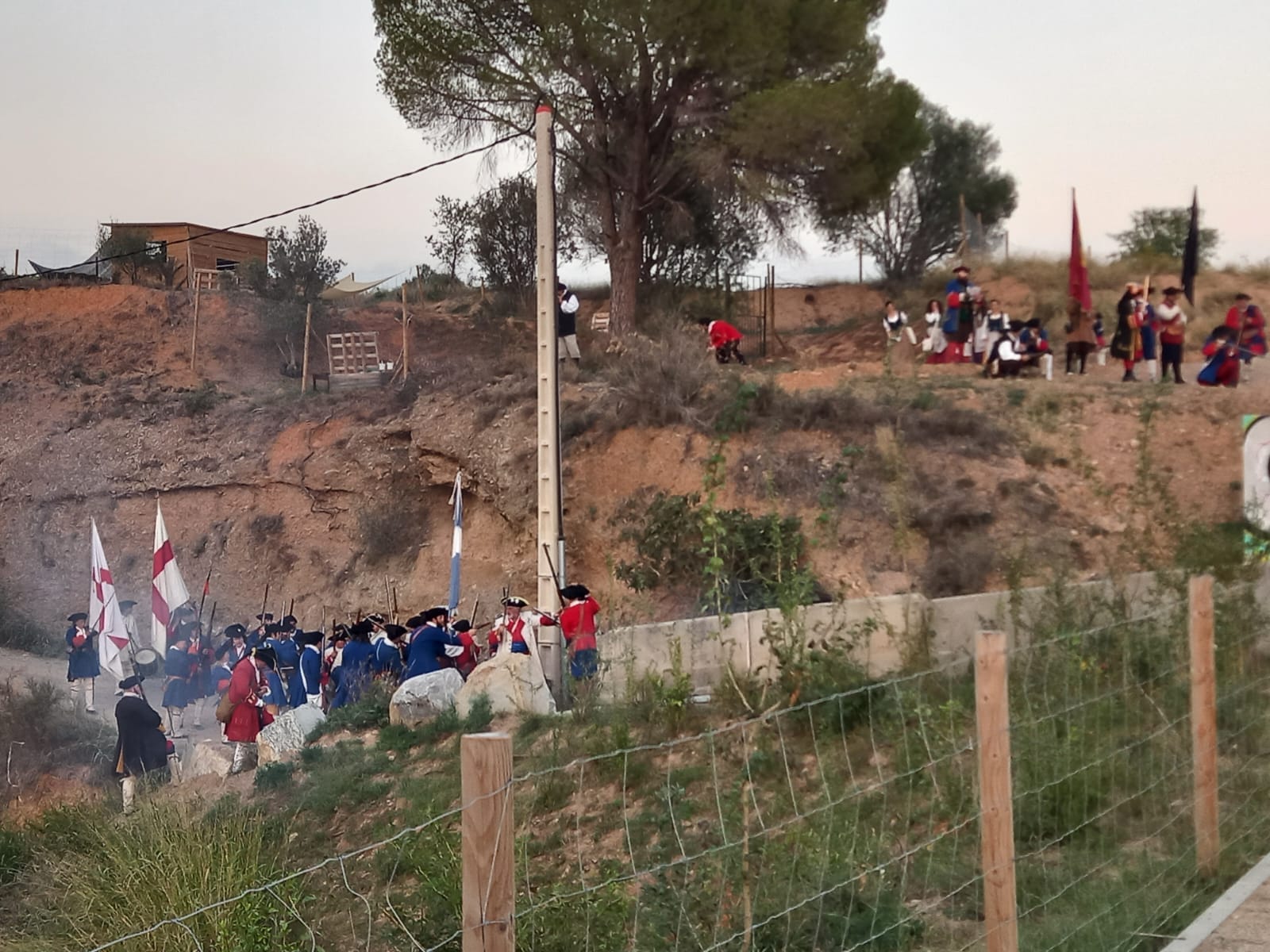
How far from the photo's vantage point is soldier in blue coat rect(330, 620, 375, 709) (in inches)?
537

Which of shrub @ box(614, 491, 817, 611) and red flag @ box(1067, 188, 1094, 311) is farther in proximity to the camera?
red flag @ box(1067, 188, 1094, 311)

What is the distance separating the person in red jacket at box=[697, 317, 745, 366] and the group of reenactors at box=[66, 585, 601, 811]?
347 inches

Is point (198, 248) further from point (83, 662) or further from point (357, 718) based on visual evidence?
point (357, 718)

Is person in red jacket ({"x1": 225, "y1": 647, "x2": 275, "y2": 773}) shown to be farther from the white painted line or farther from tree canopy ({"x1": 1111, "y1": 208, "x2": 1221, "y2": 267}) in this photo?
tree canopy ({"x1": 1111, "y1": 208, "x2": 1221, "y2": 267})

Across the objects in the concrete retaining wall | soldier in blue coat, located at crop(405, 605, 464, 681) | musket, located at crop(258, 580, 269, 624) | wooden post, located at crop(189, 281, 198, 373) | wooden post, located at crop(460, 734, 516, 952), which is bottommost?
musket, located at crop(258, 580, 269, 624)

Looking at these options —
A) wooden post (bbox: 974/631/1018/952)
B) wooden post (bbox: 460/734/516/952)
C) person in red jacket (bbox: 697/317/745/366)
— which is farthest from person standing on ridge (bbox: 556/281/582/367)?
wooden post (bbox: 460/734/516/952)

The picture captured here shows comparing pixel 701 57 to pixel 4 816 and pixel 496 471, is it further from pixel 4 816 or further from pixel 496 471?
pixel 4 816

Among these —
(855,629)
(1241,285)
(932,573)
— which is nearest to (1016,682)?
(855,629)

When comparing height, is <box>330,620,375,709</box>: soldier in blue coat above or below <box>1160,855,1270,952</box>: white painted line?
below

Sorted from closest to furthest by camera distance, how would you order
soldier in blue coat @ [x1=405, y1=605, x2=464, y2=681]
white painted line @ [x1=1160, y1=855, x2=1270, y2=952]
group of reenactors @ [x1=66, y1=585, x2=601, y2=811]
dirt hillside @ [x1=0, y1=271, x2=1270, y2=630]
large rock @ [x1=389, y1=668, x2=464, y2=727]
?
white painted line @ [x1=1160, y1=855, x2=1270, y2=952] → large rock @ [x1=389, y1=668, x2=464, y2=727] → group of reenactors @ [x1=66, y1=585, x2=601, y2=811] → soldier in blue coat @ [x1=405, y1=605, x2=464, y2=681] → dirt hillside @ [x1=0, y1=271, x2=1270, y2=630]

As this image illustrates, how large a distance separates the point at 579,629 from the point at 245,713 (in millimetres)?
3703

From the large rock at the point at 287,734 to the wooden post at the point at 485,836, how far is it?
950 cm

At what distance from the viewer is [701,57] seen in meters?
25.8

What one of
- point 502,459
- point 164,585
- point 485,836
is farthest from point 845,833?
point 502,459
